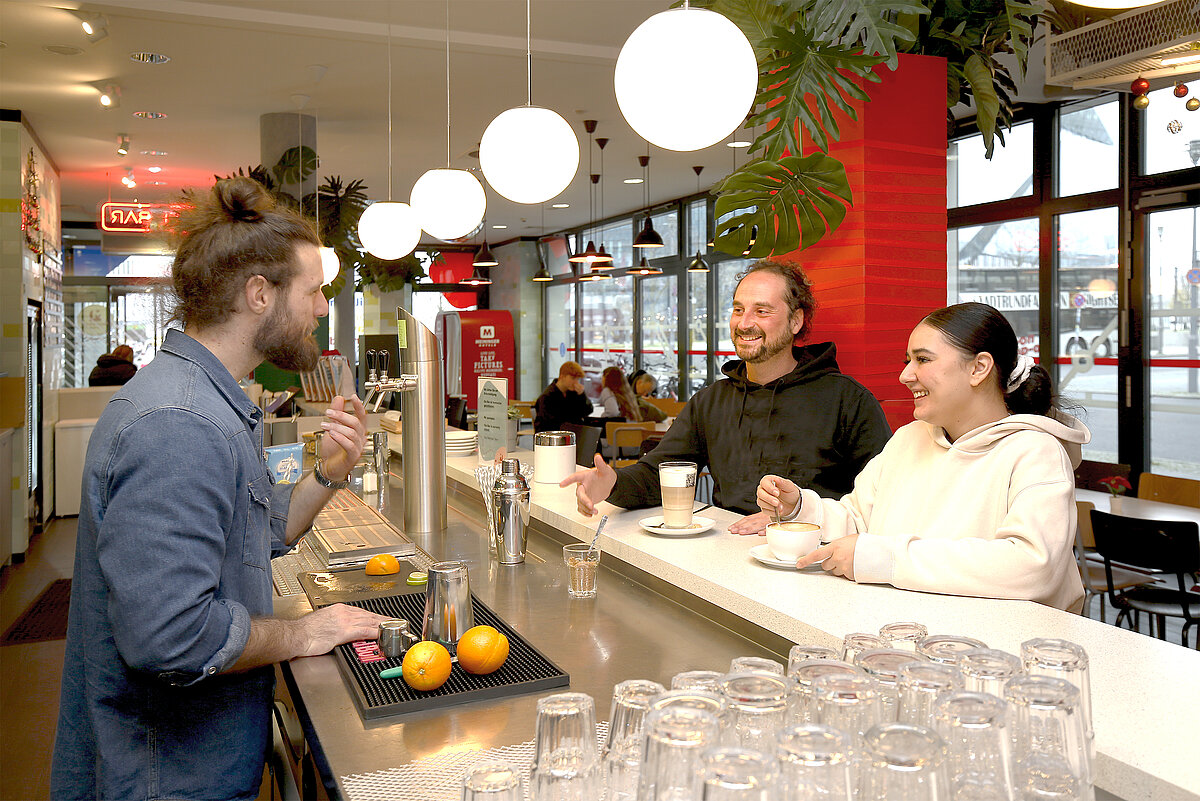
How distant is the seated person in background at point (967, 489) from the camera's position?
5.54ft

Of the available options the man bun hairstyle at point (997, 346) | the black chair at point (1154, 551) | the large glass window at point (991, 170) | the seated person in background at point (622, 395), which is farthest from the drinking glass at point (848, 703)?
the seated person in background at point (622, 395)

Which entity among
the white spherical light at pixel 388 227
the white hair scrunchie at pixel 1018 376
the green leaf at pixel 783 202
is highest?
the white spherical light at pixel 388 227

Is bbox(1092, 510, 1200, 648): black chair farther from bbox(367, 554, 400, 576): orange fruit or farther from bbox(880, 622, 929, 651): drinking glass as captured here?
bbox(880, 622, 929, 651): drinking glass

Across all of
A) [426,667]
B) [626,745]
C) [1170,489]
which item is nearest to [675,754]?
[626,745]

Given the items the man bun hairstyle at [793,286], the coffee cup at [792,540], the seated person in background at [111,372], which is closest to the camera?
the coffee cup at [792,540]

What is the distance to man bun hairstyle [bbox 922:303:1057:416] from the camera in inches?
80.6

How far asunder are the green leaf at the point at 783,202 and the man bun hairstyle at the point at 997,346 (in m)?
1.27

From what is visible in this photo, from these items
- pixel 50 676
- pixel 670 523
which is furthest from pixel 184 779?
pixel 50 676

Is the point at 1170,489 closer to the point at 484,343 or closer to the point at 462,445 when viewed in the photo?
the point at 462,445

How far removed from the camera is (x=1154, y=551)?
13.0ft

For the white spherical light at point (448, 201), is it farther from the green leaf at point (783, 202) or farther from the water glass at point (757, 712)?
the water glass at point (757, 712)

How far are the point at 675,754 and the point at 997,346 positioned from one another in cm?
158

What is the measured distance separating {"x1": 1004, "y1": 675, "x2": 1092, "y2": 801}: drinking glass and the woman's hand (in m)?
1.26

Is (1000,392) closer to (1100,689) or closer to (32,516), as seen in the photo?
(1100,689)
